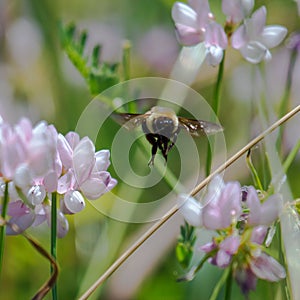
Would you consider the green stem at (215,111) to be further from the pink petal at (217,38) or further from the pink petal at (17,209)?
the pink petal at (17,209)

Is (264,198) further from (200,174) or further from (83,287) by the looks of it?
(200,174)

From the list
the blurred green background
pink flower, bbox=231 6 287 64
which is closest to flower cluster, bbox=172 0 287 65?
pink flower, bbox=231 6 287 64

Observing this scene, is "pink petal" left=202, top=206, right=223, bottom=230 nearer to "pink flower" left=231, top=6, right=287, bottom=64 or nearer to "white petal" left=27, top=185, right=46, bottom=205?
"white petal" left=27, top=185, right=46, bottom=205

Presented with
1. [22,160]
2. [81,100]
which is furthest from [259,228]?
[81,100]

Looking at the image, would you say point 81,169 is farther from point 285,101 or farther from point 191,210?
point 285,101

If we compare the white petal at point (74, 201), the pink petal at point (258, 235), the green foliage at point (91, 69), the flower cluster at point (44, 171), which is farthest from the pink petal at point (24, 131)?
the green foliage at point (91, 69)

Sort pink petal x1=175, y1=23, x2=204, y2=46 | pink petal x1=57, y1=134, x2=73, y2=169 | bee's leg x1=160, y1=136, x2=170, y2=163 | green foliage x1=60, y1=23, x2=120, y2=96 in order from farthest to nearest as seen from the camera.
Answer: green foliage x1=60, y1=23, x2=120, y2=96 < pink petal x1=175, y1=23, x2=204, y2=46 < bee's leg x1=160, y1=136, x2=170, y2=163 < pink petal x1=57, y1=134, x2=73, y2=169
